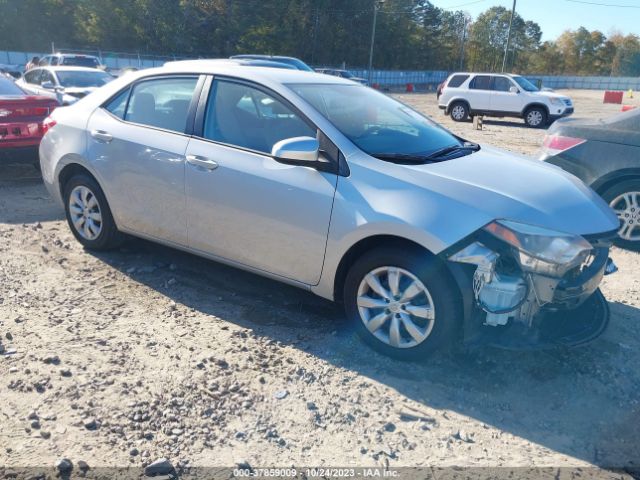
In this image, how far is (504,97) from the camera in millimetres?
20188

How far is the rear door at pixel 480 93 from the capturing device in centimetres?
2038

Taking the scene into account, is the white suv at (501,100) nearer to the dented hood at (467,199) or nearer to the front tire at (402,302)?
the dented hood at (467,199)

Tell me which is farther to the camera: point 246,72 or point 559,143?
point 559,143

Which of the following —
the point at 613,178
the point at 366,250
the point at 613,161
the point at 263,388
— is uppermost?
the point at 613,161

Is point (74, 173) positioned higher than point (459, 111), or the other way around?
point (459, 111)

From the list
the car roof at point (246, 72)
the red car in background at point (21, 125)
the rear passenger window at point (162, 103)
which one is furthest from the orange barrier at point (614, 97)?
the rear passenger window at point (162, 103)

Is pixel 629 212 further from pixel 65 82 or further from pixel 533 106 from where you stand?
pixel 533 106

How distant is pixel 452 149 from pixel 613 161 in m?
2.80

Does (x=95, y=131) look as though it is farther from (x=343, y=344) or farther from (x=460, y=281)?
(x=460, y=281)

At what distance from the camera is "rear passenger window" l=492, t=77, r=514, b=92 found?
66.3 ft

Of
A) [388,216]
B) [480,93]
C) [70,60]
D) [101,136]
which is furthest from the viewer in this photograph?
[70,60]

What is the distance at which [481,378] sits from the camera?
3.36m

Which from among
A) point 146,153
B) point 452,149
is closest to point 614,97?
point 452,149

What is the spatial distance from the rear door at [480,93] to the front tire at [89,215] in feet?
58.9
